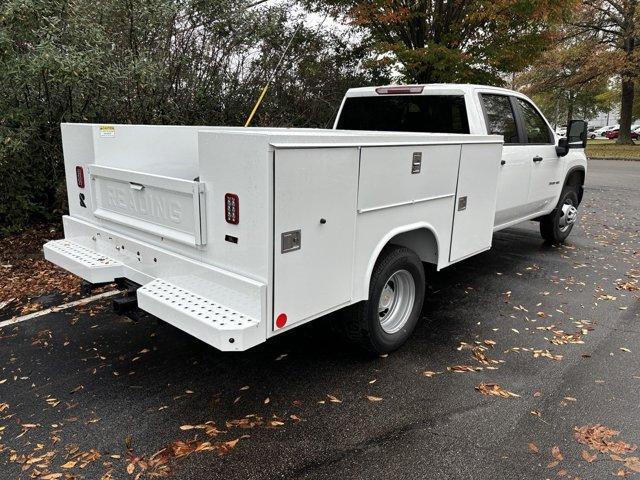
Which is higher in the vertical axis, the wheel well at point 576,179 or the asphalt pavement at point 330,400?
the wheel well at point 576,179

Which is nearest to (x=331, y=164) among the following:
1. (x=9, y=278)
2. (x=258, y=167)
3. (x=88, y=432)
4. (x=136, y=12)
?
(x=258, y=167)

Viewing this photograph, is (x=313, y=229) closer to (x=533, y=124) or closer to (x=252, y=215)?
(x=252, y=215)

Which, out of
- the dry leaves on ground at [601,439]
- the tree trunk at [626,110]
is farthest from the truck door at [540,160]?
the tree trunk at [626,110]

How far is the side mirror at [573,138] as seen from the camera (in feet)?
21.1

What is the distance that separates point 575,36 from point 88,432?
34.8 metres

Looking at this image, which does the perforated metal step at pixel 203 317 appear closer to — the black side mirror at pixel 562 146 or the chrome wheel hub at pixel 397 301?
the chrome wheel hub at pixel 397 301

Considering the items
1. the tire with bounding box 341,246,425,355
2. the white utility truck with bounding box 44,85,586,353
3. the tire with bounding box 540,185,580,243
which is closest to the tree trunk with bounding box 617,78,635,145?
the tire with bounding box 540,185,580,243

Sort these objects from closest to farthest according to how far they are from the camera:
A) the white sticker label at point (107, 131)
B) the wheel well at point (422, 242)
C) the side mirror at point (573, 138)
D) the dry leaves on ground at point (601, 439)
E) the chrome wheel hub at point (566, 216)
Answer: the dry leaves on ground at point (601, 439), the white sticker label at point (107, 131), the wheel well at point (422, 242), the side mirror at point (573, 138), the chrome wheel hub at point (566, 216)

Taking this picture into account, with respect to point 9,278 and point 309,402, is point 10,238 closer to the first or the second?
point 9,278

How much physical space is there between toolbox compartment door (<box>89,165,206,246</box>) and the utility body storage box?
0.01 metres

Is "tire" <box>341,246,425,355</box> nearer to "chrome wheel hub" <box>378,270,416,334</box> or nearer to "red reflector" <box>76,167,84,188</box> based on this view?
"chrome wheel hub" <box>378,270,416,334</box>

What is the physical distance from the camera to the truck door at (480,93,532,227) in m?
5.32

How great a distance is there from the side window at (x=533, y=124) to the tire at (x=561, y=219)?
1146mm

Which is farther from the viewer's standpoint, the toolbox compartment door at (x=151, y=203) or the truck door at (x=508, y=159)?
the truck door at (x=508, y=159)
